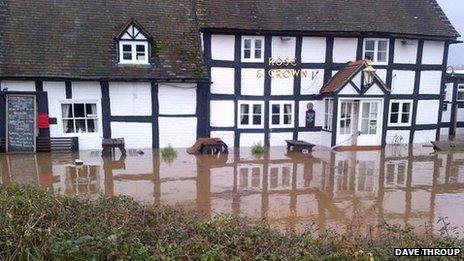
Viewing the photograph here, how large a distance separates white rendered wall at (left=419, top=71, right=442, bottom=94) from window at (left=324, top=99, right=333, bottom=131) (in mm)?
4860

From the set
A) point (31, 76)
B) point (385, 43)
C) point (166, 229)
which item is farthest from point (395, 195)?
point (31, 76)

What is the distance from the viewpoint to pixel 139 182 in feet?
35.6

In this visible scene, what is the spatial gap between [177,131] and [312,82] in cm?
635

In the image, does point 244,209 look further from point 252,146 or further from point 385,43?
point 385,43

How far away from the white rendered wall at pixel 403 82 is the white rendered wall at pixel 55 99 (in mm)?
14397

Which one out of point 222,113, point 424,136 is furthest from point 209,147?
point 424,136

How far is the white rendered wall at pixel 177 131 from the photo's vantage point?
16.3m

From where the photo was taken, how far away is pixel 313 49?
17.2m

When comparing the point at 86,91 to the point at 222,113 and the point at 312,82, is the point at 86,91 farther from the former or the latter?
the point at 312,82

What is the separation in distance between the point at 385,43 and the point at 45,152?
49.8 feet

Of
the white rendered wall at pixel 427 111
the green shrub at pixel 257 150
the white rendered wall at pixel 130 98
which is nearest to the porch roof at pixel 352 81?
the white rendered wall at pixel 427 111

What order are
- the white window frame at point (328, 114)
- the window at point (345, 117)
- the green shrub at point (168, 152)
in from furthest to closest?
the window at point (345, 117), the white window frame at point (328, 114), the green shrub at point (168, 152)

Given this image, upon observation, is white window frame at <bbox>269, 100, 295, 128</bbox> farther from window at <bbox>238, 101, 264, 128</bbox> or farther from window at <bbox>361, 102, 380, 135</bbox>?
window at <bbox>361, 102, 380, 135</bbox>

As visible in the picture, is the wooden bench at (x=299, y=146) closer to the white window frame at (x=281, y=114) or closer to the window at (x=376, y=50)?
the white window frame at (x=281, y=114)
